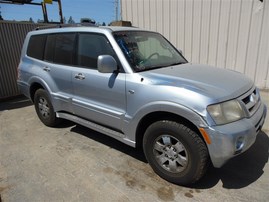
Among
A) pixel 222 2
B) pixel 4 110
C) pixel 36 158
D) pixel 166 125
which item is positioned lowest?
pixel 4 110

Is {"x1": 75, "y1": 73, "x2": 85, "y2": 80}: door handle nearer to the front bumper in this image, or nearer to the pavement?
the pavement

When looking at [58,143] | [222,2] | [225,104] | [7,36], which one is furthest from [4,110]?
[222,2]

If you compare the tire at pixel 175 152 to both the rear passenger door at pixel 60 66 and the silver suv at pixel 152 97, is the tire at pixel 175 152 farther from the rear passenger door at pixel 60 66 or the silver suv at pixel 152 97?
the rear passenger door at pixel 60 66

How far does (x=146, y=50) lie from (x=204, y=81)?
1.15 meters

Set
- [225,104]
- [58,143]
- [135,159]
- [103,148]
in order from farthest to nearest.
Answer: [58,143]
[103,148]
[135,159]
[225,104]

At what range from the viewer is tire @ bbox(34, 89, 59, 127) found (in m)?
4.50

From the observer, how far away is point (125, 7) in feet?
26.5

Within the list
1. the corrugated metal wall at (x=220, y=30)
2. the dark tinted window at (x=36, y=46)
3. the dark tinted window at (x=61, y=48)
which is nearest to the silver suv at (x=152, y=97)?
the dark tinted window at (x=61, y=48)

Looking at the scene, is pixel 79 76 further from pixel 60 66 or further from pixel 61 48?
→ pixel 61 48

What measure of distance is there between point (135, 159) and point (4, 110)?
14.2 feet

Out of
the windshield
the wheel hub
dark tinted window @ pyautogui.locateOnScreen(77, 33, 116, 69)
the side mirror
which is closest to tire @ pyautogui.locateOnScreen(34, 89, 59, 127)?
dark tinted window @ pyautogui.locateOnScreen(77, 33, 116, 69)

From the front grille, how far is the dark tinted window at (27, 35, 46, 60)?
3.61 m

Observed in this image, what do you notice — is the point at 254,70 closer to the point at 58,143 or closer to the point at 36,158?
the point at 58,143

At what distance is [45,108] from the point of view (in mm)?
4668
